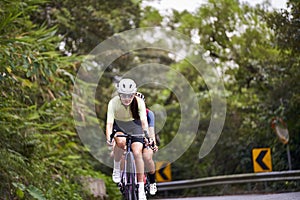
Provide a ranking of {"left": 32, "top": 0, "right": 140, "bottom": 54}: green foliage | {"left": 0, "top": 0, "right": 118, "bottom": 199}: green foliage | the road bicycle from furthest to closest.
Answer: {"left": 32, "top": 0, "right": 140, "bottom": 54}: green foliage, {"left": 0, "top": 0, "right": 118, "bottom": 199}: green foliage, the road bicycle

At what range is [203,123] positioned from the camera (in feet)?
88.8

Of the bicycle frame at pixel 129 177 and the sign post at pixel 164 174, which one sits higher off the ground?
the bicycle frame at pixel 129 177

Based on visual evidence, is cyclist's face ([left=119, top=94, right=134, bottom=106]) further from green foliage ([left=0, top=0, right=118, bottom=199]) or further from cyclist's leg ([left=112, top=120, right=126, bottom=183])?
green foliage ([left=0, top=0, right=118, bottom=199])

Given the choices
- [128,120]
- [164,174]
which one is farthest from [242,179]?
[128,120]

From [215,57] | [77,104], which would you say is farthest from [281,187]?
[215,57]

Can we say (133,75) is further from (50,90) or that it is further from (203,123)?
(50,90)

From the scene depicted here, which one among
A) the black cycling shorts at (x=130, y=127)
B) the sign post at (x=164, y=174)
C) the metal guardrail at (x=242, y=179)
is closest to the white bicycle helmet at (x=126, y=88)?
the black cycling shorts at (x=130, y=127)

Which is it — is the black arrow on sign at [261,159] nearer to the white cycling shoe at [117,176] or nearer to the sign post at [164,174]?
the sign post at [164,174]

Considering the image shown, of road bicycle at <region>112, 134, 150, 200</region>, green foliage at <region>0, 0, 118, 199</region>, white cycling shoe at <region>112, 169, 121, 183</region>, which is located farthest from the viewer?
green foliage at <region>0, 0, 118, 199</region>

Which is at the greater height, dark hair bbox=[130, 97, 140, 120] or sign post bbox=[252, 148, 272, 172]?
dark hair bbox=[130, 97, 140, 120]

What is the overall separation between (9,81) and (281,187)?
8.49m

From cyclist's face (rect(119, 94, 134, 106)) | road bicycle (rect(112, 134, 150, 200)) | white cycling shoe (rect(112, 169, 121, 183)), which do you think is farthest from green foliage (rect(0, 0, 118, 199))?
cyclist's face (rect(119, 94, 134, 106))

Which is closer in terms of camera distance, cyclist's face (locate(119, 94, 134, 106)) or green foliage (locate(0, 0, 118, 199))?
cyclist's face (locate(119, 94, 134, 106))

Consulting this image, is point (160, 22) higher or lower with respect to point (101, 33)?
higher
